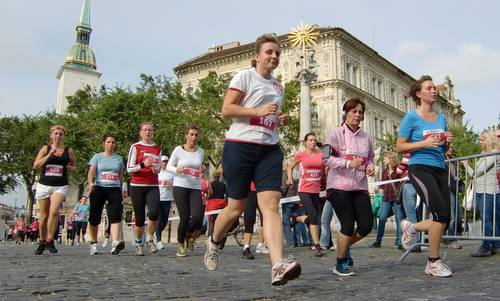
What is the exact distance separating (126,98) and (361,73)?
2602 cm

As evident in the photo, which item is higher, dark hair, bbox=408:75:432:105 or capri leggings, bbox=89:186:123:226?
dark hair, bbox=408:75:432:105

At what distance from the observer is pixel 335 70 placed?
2024 inches

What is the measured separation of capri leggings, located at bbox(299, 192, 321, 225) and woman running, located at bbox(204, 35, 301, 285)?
14.3 feet

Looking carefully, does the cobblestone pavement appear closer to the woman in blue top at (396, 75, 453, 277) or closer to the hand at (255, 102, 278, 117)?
the woman in blue top at (396, 75, 453, 277)

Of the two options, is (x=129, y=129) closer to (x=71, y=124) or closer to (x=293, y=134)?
(x=71, y=124)

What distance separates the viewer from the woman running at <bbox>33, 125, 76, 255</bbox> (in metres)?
9.22

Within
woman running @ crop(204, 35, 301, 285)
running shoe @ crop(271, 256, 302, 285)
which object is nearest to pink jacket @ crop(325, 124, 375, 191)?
woman running @ crop(204, 35, 301, 285)

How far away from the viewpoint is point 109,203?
30.9 ft

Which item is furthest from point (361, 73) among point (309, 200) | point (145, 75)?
point (309, 200)

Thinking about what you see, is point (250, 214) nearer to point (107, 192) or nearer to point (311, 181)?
point (311, 181)

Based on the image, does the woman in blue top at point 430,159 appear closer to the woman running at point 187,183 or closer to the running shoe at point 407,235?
the running shoe at point 407,235

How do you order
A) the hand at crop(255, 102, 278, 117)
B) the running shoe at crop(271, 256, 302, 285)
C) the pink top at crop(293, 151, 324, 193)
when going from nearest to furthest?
the running shoe at crop(271, 256, 302, 285) < the hand at crop(255, 102, 278, 117) < the pink top at crop(293, 151, 324, 193)

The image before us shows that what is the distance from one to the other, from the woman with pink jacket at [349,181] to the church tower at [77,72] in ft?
321

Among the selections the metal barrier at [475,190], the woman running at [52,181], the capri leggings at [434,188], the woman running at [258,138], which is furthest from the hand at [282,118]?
the woman running at [52,181]
